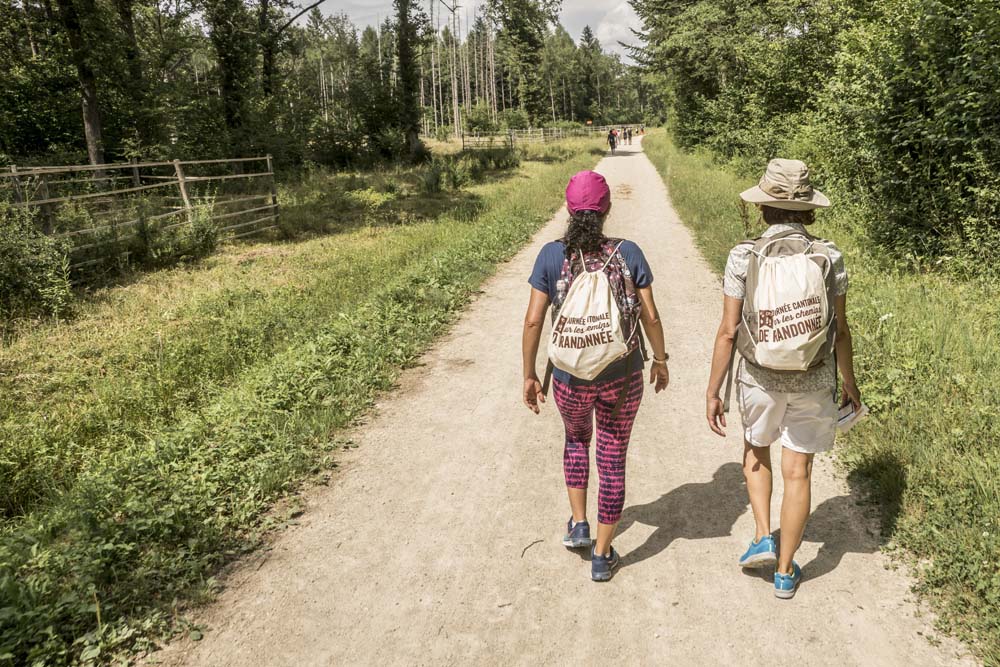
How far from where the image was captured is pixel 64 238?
32.1ft

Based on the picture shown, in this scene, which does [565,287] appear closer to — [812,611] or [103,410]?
[812,611]

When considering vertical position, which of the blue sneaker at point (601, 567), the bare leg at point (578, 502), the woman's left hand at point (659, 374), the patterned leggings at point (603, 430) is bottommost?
the blue sneaker at point (601, 567)

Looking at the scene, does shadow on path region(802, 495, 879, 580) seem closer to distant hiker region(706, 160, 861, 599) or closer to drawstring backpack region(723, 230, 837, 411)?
distant hiker region(706, 160, 861, 599)

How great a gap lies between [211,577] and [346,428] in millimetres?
1941

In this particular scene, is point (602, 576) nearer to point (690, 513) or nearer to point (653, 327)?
point (690, 513)

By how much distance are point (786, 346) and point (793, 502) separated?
853mm

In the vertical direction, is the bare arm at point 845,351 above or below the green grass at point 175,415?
above

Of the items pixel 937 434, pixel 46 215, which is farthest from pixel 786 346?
pixel 46 215

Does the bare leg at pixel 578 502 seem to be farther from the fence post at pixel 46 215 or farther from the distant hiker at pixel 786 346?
the fence post at pixel 46 215

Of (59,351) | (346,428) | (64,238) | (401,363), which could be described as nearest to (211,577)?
(346,428)

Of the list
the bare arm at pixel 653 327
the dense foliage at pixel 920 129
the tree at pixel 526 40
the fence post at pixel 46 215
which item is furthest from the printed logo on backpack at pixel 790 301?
the tree at pixel 526 40

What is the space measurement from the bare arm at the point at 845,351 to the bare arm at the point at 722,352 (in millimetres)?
443

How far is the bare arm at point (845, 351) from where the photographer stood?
2975mm

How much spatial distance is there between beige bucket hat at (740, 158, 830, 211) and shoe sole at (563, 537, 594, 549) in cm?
200
